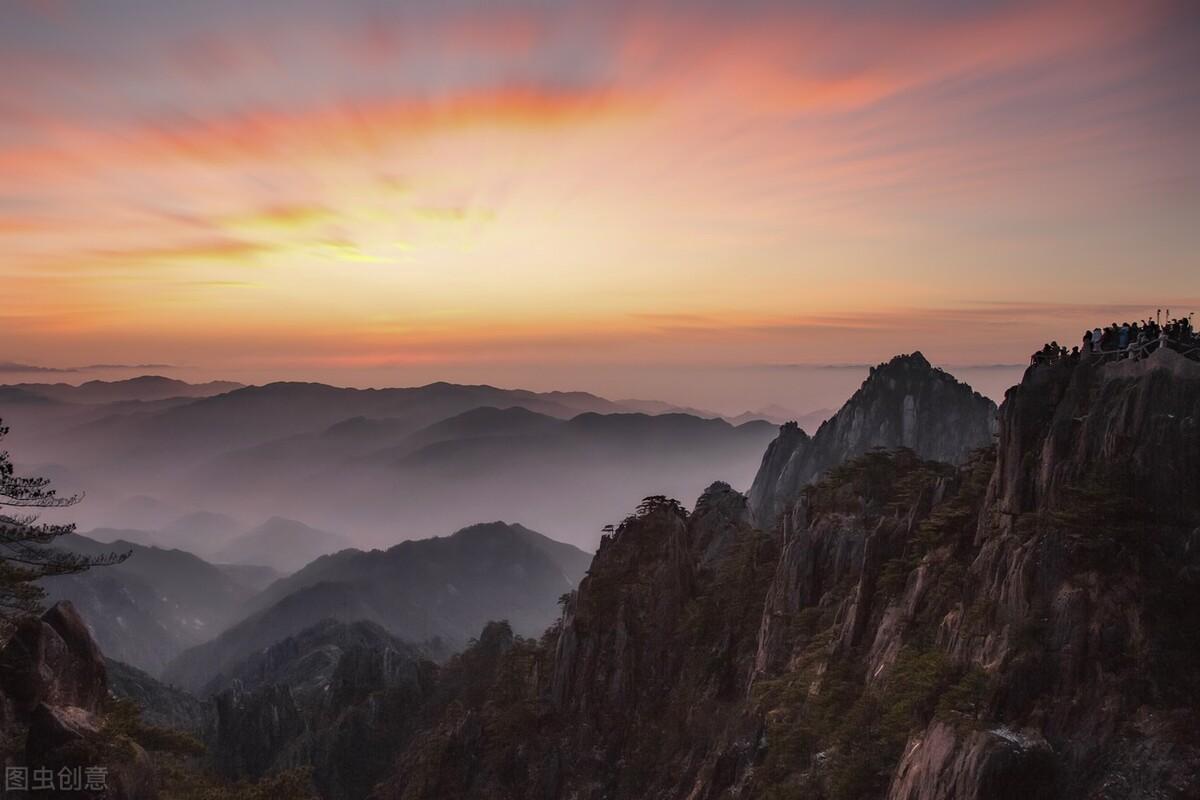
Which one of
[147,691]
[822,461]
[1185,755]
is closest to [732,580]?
[1185,755]

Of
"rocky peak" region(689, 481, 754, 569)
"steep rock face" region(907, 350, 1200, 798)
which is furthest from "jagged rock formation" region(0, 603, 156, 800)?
"rocky peak" region(689, 481, 754, 569)

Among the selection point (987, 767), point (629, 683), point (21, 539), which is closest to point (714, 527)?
point (629, 683)

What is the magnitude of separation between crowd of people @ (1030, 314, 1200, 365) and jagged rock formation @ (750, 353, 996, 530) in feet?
346

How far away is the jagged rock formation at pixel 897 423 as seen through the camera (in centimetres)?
14500

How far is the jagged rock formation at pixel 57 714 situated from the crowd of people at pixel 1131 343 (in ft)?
155

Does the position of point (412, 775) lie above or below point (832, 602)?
below

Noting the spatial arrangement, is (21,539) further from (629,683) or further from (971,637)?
(629,683)

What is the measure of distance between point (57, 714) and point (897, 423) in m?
143

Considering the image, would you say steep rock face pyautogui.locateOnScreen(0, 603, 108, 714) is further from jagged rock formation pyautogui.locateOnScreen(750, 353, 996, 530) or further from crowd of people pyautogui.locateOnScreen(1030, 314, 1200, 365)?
jagged rock formation pyautogui.locateOnScreen(750, 353, 996, 530)

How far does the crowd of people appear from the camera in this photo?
34.9m

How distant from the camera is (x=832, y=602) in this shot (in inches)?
2031

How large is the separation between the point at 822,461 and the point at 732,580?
291ft

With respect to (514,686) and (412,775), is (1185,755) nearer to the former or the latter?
(514,686)

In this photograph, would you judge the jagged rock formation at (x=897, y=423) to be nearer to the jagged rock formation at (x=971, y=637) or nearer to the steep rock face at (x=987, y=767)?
the jagged rock formation at (x=971, y=637)
